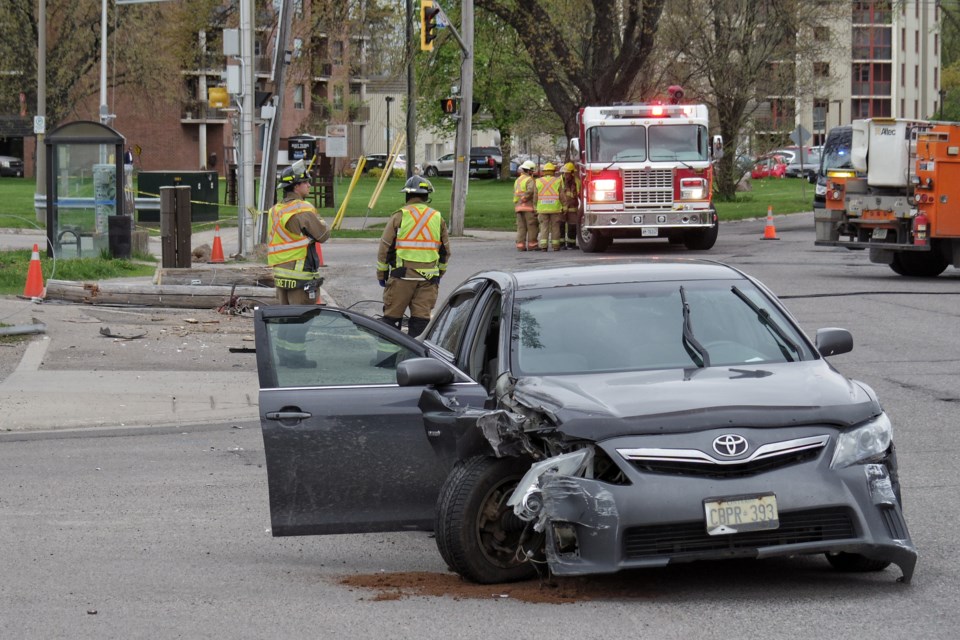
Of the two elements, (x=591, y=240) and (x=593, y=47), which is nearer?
(x=591, y=240)

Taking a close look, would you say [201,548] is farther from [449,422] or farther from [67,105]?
[67,105]

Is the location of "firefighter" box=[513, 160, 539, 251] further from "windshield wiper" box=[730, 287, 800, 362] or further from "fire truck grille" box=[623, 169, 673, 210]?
"windshield wiper" box=[730, 287, 800, 362]

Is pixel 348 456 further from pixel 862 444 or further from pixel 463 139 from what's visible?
pixel 463 139

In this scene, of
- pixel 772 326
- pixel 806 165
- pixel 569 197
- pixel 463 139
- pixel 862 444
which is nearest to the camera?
pixel 862 444

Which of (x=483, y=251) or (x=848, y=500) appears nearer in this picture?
(x=848, y=500)

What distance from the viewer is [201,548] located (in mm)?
7543

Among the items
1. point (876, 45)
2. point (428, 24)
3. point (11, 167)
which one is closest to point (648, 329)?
point (428, 24)

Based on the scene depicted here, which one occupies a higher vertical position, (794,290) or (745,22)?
(745,22)

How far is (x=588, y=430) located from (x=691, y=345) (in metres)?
1.24

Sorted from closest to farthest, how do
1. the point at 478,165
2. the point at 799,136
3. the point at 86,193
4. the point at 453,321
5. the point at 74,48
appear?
the point at 453,321, the point at 86,193, the point at 799,136, the point at 74,48, the point at 478,165

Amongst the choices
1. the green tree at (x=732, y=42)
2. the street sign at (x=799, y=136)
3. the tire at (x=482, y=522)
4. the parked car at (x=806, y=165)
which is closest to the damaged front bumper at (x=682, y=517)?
the tire at (x=482, y=522)

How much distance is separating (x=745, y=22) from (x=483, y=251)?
66.5ft

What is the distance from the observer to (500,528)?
6.34 metres

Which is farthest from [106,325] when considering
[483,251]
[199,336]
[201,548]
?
[483,251]
